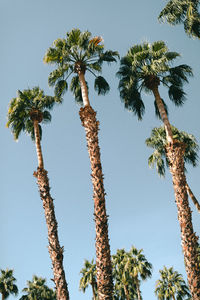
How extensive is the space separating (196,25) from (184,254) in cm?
1153

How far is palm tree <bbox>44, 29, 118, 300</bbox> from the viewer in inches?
462

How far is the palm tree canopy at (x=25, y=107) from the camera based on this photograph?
19891mm

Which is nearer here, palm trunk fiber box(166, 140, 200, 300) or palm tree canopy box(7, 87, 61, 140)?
palm trunk fiber box(166, 140, 200, 300)

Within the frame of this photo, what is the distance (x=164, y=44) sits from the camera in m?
16.8

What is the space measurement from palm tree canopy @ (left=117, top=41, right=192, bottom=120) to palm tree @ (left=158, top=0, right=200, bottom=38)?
1.31 meters

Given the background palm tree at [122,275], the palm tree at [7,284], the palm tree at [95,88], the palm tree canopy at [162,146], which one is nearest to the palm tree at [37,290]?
the palm tree at [7,284]

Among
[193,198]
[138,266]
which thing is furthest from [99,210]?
[138,266]

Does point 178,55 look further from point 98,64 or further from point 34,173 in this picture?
point 34,173

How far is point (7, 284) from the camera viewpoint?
39.7 m

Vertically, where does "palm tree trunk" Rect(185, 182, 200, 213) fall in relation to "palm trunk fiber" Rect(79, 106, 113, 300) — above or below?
above

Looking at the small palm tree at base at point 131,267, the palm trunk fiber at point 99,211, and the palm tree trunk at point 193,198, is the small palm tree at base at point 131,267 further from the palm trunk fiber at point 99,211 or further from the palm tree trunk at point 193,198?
the palm trunk fiber at point 99,211

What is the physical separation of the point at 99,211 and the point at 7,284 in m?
33.4

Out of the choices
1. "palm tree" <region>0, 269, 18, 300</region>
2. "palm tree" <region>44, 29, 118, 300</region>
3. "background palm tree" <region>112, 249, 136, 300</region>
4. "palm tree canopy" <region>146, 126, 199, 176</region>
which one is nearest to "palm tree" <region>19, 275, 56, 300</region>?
"palm tree" <region>0, 269, 18, 300</region>

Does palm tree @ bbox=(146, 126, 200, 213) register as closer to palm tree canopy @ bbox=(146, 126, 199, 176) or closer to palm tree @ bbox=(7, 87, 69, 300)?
palm tree canopy @ bbox=(146, 126, 199, 176)
